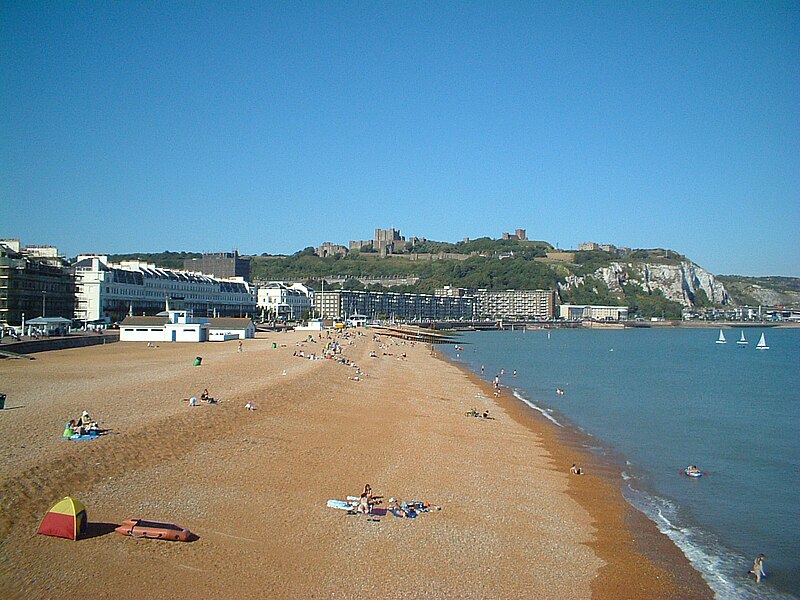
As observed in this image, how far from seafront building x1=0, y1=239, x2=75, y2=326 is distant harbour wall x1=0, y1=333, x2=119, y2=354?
5.71m

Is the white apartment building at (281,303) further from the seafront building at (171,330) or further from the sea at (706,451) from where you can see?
the sea at (706,451)

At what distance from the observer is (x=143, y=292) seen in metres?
73.0

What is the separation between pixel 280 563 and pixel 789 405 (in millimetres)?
30782

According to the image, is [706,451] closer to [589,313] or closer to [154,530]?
[154,530]

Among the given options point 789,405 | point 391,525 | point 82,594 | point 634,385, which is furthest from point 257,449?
point 634,385

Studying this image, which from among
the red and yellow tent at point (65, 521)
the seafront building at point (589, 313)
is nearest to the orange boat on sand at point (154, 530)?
the red and yellow tent at point (65, 521)

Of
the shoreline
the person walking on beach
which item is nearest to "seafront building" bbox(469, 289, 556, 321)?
the shoreline

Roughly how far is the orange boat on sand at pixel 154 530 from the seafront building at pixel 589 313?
184822mm

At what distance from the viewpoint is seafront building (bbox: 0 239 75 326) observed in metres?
49.9

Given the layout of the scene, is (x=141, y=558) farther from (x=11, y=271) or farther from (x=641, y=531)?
(x=11, y=271)

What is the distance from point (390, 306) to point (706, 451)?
129000 millimetres

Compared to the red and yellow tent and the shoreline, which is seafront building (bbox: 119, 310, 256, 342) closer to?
the shoreline

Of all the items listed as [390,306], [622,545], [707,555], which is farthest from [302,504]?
[390,306]

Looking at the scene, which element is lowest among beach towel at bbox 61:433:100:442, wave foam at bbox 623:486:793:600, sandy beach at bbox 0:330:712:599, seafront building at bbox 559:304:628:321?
wave foam at bbox 623:486:793:600
